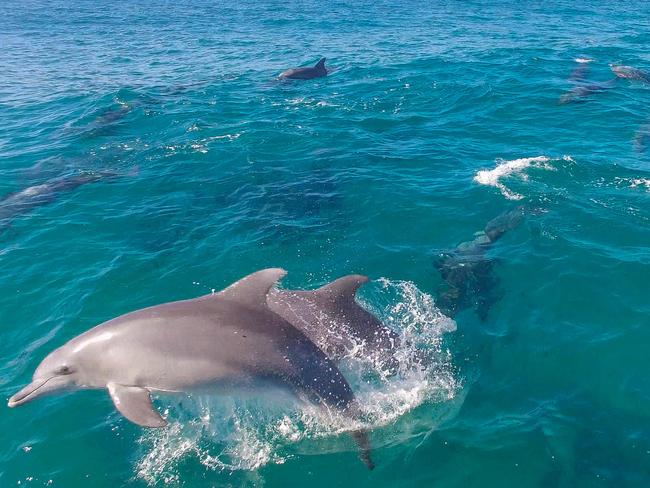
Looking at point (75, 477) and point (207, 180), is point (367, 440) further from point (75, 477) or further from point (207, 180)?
point (207, 180)

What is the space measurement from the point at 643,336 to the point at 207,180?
15316mm

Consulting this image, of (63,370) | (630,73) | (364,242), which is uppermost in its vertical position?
(630,73)

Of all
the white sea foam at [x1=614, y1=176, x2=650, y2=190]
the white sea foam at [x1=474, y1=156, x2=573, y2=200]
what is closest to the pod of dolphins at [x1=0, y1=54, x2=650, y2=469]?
the white sea foam at [x1=474, y1=156, x2=573, y2=200]

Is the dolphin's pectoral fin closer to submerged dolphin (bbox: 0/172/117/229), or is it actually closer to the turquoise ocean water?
the turquoise ocean water

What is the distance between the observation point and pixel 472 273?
46.7 ft

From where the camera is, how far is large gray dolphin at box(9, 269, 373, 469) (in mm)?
9383

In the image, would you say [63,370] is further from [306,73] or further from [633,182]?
[306,73]

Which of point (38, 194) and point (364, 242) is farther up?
point (38, 194)

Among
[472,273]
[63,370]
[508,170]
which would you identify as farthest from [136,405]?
[508,170]

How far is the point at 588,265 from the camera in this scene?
47.2ft

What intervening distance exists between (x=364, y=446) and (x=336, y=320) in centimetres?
243

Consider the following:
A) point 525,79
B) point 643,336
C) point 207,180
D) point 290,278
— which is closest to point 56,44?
point 207,180

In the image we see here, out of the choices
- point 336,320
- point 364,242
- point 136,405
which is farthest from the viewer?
point 364,242

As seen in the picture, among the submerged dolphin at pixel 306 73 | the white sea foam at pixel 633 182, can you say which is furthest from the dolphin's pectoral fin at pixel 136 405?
the submerged dolphin at pixel 306 73
